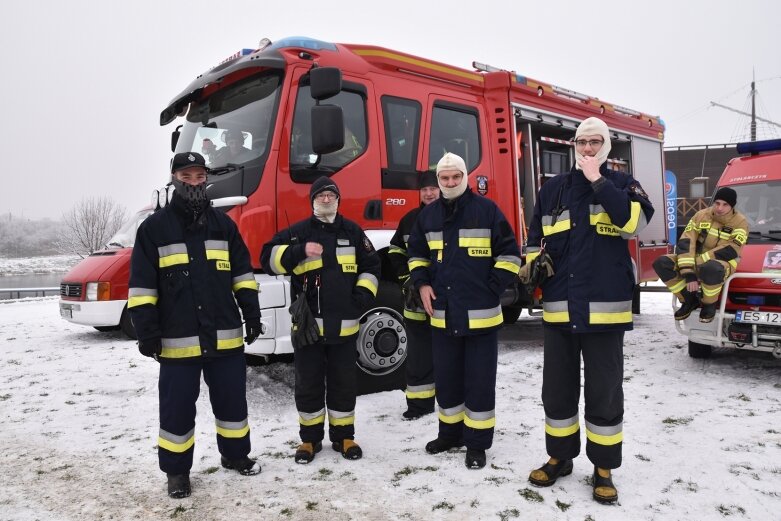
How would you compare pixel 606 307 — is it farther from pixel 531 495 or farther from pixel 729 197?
pixel 729 197

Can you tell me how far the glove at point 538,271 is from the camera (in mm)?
2779

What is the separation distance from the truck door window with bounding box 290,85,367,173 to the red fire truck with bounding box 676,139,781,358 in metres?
3.58

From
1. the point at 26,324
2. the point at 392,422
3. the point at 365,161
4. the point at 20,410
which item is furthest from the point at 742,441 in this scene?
the point at 26,324

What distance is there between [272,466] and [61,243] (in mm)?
48749

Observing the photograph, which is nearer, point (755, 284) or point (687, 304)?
point (755, 284)

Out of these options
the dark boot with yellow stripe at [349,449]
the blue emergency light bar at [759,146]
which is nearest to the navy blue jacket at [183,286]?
the dark boot with yellow stripe at [349,449]

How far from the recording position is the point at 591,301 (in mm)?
2643

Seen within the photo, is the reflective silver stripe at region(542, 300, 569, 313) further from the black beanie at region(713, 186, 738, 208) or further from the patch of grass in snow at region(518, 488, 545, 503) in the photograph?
the black beanie at region(713, 186, 738, 208)

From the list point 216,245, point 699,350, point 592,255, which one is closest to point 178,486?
point 216,245

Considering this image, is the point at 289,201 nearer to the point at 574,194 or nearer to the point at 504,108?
the point at 574,194

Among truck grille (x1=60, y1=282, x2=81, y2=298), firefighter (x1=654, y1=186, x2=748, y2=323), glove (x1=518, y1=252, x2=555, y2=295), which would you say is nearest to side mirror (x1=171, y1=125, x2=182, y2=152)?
truck grille (x1=60, y1=282, x2=81, y2=298)

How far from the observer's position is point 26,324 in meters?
9.47

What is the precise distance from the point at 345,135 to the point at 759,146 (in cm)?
488

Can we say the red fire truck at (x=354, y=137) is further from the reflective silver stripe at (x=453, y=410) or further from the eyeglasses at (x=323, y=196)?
the reflective silver stripe at (x=453, y=410)
